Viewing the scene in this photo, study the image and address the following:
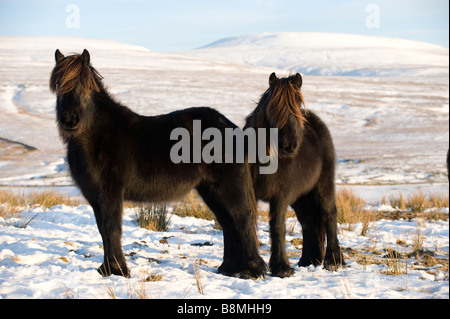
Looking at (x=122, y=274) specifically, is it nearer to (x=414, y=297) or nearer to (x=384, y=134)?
(x=414, y=297)

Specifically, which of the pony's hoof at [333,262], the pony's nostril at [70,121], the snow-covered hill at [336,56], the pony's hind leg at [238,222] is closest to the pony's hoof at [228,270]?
the pony's hind leg at [238,222]

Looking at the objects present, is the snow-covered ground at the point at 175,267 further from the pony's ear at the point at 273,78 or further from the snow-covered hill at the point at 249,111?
the snow-covered hill at the point at 249,111

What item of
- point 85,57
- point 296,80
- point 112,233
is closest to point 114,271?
point 112,233

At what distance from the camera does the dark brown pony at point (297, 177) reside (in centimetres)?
492

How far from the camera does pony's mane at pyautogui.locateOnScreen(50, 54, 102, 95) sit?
4418 millimetres

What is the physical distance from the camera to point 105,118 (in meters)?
4.73

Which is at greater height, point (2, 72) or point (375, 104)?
point (2, 72)

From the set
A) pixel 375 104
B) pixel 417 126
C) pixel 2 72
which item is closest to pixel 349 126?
pixel 417 126

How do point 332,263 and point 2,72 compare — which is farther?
point 2,72

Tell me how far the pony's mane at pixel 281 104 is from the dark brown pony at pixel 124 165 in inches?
16.9

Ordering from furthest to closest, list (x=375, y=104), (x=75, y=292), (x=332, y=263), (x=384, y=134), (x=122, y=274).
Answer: (x=375, y=104) → (x=384, y=134) → (x=332, y=263) → (x=122, y=274) → (x=75, y=292)

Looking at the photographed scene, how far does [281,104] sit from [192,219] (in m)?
4.25

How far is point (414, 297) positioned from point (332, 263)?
1753 millimetres

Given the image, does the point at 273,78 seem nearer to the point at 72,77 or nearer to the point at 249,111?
the point at 72,77
